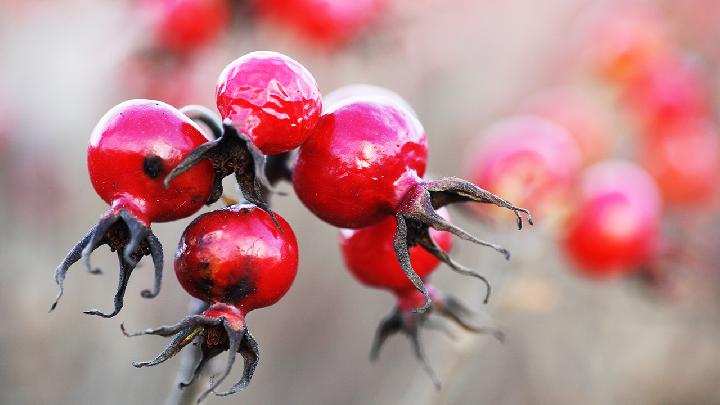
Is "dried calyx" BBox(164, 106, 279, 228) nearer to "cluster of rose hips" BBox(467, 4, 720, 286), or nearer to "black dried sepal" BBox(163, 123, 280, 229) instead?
"black dried sepal" BBox(163, 123, 280, 229)

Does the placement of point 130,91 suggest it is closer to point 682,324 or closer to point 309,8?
point 309,8

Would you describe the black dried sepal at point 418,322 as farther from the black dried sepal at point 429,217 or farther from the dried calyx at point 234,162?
the dried calyx at point 234,162

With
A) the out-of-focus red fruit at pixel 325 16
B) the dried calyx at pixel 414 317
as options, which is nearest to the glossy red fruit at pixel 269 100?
the dried calyx at pixel 414 317

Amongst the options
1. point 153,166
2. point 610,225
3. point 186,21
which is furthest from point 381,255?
point 610,225

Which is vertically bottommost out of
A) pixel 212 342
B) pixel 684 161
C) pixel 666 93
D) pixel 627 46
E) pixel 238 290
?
pixel 212 342

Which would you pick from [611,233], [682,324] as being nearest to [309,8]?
[611,233]

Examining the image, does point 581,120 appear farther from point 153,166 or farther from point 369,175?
point 153,166
